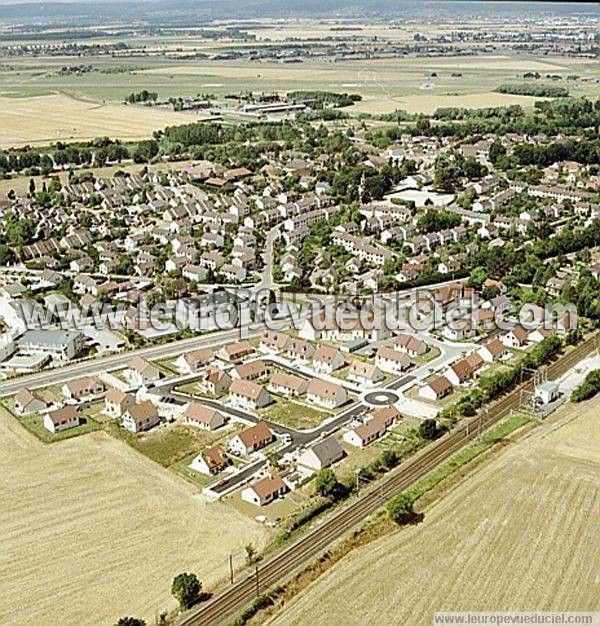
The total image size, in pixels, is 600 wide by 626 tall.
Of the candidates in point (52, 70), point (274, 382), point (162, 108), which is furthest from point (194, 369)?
point (52, 70)

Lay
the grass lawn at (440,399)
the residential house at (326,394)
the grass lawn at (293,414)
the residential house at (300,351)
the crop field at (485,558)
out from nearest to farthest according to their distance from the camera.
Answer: the crop field at (485,558), the grass lawn at (293,414), the residential house at (326,394), the grass lawn at (440,399), the residential house at (300,351)

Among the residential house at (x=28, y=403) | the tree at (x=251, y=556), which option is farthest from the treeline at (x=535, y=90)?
the tree at (x=251, y=556)

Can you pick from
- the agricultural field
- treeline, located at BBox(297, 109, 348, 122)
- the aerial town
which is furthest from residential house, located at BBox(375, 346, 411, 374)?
treeline, located at BBox(297, 109, 348, 122)

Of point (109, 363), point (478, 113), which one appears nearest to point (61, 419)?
point (109, 363)

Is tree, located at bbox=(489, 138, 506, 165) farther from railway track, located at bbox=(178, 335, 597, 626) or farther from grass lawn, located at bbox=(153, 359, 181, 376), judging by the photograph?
grass lawn, located at bbox=(153, 359, 181, 376)

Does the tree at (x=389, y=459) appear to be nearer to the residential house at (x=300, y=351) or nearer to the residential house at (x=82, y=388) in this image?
the residential house at (x=300, y=351)

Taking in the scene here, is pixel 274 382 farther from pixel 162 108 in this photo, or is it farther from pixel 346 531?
pixel 162 108
